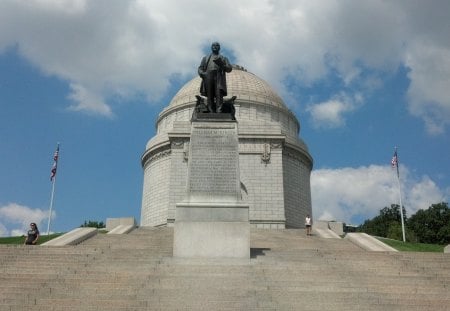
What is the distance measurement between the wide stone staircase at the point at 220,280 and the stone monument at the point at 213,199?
54cm

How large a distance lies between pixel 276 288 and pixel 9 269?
7.00 m

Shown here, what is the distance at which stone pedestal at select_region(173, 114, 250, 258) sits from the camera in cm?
1392

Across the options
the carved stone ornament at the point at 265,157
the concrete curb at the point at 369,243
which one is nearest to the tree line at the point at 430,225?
the carved stone ornament at the point at 265,157

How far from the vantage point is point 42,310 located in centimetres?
973

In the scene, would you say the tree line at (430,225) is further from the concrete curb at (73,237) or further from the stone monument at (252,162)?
the concrete curb at (73,237)

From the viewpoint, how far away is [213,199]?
1457cm

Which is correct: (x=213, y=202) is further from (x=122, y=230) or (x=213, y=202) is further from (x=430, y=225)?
(x=430, y=225)

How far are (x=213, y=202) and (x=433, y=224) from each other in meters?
56.5

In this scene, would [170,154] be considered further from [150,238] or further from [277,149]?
[150,238]

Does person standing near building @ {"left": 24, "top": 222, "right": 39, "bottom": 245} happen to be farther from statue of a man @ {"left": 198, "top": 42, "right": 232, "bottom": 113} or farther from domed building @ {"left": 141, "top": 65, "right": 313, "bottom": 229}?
domed building @ {"left": 141, "top": 65, "right": 313, "bottom": 229}

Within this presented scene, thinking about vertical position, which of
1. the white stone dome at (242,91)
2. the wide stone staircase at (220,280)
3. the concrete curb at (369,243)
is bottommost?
the wide stone staircase at (220,280)

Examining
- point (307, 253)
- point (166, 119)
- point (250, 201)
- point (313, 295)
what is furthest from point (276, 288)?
point (166, 119)

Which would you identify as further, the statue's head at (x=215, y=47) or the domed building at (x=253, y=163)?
the domed building at (x=253, y=163)

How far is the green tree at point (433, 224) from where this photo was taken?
61.1 m
